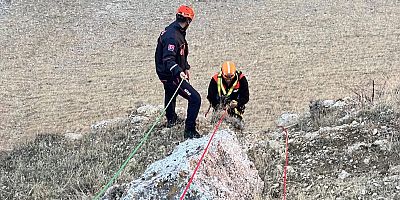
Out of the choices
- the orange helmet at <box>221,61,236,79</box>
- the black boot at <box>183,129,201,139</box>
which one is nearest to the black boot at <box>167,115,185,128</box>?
the black boot at <box>183,129,201,139</box>

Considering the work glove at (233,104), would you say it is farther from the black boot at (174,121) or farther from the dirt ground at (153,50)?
the dirt ground at (153,50)

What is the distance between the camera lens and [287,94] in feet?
43.8

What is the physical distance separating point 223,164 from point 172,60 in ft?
6.89

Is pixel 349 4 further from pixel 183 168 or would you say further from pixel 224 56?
pixel 183 168

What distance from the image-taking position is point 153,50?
18.5 m

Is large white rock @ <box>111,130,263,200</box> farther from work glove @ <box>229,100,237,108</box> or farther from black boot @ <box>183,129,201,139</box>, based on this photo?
work glove @ <box>229,100,237,108</box>

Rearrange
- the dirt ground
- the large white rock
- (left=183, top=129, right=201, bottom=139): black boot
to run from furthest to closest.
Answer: the dirt ground, (left=183, top=129, right=201, bottom=139): black boot, the large white rock

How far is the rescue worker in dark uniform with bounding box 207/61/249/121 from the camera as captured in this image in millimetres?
7789

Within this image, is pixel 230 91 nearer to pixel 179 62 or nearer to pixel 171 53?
pixel 179 62

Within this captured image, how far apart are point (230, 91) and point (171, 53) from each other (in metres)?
1.39

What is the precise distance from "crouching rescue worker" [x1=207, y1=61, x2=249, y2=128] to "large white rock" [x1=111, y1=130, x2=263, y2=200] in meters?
2.15

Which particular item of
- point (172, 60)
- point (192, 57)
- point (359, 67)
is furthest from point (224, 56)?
point (172, 60)

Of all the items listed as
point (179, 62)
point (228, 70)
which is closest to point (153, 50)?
point (228, 70)

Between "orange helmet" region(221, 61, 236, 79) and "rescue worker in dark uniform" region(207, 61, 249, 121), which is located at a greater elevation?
"orange helmet" region(221, 61, 236, 79)
